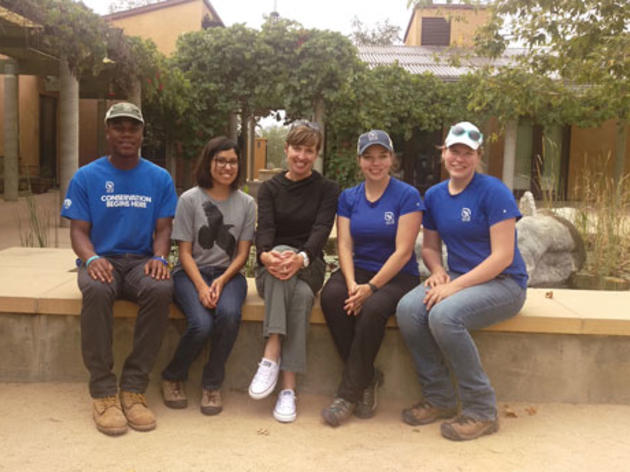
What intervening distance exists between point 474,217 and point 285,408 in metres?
1.28

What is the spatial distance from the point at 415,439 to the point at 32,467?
1604mm

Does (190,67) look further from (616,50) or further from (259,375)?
(259,375)

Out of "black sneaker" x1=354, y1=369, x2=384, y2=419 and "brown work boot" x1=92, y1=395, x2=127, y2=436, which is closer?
"brown work boot" x1=92, y1=395, x2=127, y2=436

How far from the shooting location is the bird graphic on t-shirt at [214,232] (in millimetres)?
3307

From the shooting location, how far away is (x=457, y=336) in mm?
2855

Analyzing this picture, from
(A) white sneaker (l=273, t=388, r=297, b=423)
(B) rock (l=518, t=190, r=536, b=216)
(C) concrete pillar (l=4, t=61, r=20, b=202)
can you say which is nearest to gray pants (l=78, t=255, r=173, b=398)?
(A) white sneaker (l=273, t=388, r=297, b=423)

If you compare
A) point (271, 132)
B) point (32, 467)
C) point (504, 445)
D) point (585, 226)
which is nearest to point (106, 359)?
point (32, 467)

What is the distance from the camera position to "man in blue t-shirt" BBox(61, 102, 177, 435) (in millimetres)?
2893

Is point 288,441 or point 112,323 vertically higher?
point 112,323

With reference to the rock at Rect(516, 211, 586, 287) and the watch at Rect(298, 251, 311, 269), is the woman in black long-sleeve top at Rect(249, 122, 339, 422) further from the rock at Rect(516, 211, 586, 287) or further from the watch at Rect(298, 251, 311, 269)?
the rock at Rect(516, 211, 586, 287)

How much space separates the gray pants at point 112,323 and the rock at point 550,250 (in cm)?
340

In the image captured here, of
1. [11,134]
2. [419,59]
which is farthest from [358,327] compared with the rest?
[419,59]

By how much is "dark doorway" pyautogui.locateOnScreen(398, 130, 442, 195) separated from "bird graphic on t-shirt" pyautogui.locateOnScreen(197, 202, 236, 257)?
44.1 ft

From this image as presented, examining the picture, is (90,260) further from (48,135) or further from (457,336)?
(48,135)
